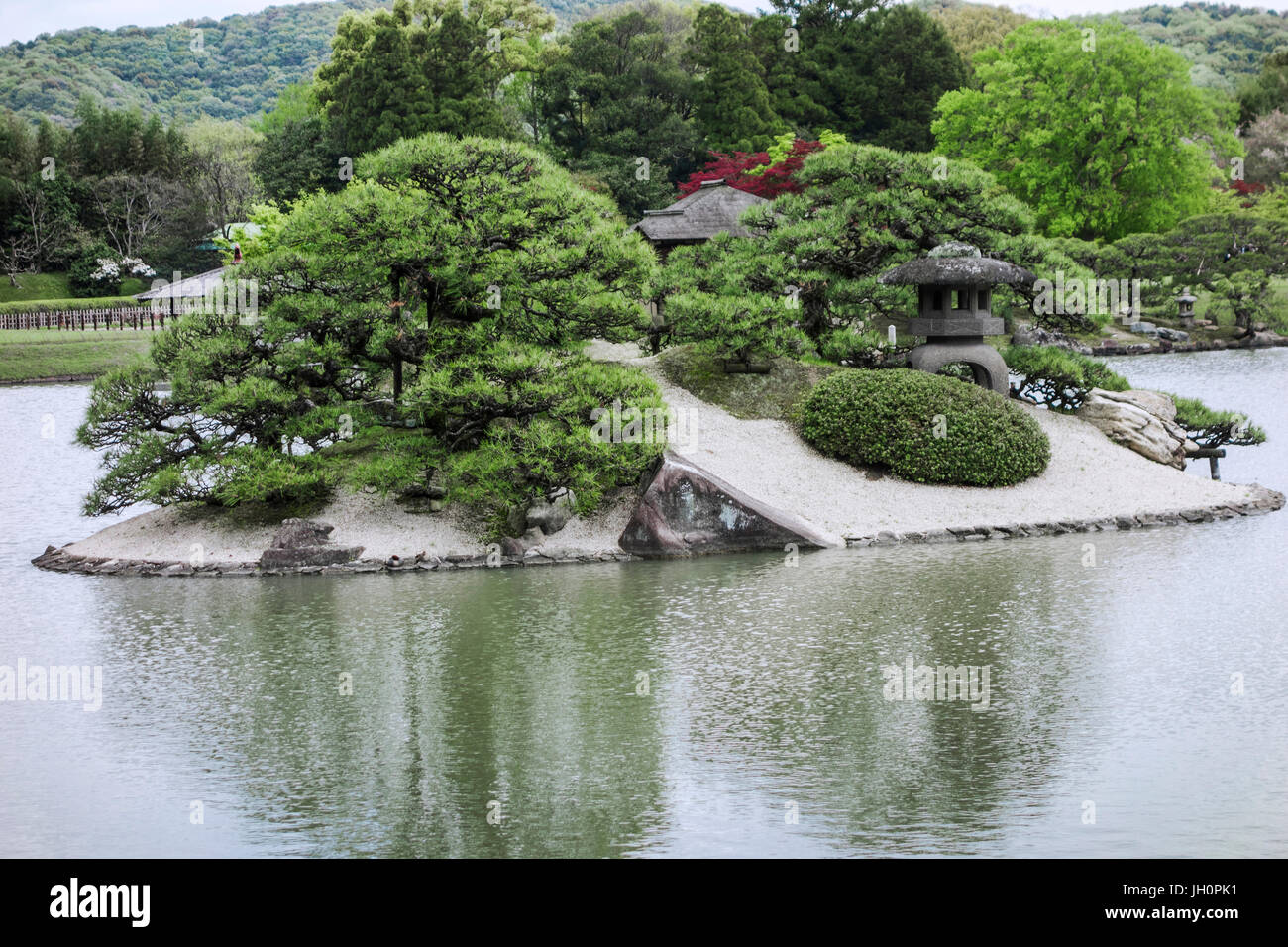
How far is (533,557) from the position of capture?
658 inches

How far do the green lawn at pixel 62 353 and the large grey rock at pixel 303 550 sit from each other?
25.8 m

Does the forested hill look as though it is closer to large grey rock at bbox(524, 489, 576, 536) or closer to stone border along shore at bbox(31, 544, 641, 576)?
large grey rock at bbox(524, 489, 576, 536)

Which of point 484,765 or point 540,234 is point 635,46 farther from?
point 484,765

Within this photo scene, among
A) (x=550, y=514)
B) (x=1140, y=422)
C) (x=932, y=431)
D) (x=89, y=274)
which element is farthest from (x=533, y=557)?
(x=89, y=274)

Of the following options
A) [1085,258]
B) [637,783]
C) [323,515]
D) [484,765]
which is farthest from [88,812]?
[1085,258]

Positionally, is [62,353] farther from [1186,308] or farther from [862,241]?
Result: [1186,308]

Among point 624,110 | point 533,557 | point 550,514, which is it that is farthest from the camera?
point 624,110

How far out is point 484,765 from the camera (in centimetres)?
953

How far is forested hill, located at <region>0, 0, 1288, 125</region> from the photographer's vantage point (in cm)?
7819

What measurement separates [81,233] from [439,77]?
17.8m

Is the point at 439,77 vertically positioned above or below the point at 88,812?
above

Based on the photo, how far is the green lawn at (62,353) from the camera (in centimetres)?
4072

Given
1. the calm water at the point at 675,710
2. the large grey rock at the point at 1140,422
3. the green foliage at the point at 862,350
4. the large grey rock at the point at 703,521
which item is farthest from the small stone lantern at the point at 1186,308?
the large grey rock at the point at 703,521

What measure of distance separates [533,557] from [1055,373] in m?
9.98
